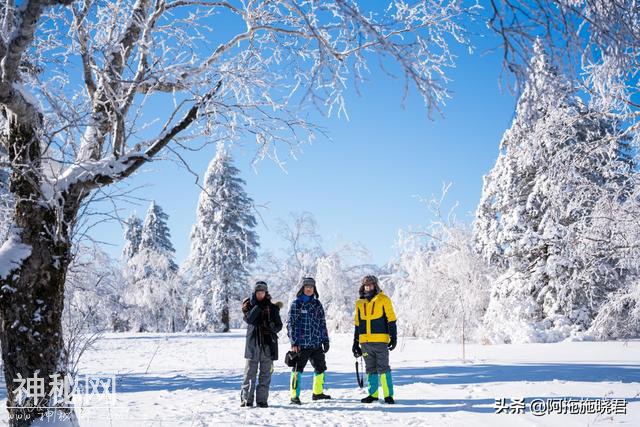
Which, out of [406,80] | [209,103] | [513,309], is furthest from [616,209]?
[513,309]

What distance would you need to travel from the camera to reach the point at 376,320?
677 cm

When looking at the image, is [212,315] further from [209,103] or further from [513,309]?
[209,103]

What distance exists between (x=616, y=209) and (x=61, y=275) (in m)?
7.81

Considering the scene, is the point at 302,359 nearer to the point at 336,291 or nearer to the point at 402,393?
the point at 402,393

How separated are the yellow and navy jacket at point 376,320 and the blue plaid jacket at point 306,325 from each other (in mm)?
621

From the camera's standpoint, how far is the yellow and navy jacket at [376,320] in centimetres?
670

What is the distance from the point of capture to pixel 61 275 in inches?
159

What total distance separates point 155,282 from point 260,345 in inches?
1316

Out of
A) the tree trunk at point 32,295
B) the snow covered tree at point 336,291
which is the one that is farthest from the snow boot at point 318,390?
the snow covered tree at point 336,291

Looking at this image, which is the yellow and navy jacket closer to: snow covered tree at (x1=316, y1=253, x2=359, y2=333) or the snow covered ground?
the snow covered ground

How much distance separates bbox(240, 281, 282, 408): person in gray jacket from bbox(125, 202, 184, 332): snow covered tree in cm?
3069

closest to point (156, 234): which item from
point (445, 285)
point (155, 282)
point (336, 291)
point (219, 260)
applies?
point (155, 282)

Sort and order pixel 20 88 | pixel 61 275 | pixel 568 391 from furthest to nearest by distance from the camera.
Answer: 1. pixel 568 391
2. pixel 61 275
3. pixel 20 88

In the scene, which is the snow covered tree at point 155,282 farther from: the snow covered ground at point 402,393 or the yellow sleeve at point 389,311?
the yellow sleeve at point 389,311
